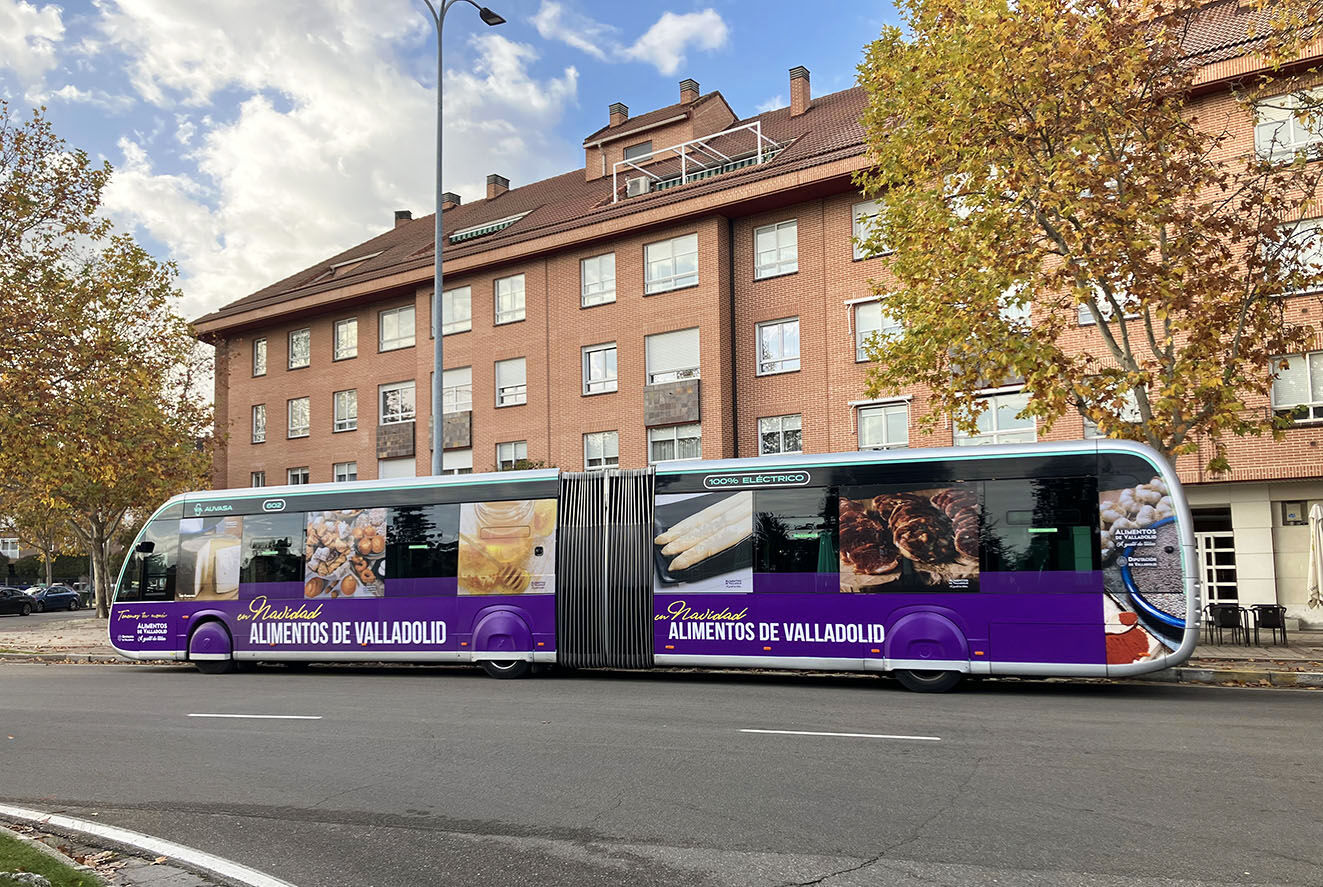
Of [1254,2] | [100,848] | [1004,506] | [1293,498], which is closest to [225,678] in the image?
[100,848]

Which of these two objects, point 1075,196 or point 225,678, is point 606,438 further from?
point 1075,196

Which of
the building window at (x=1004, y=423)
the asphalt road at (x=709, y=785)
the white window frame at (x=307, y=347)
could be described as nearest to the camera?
the asphalt road at (x=709, y=785)

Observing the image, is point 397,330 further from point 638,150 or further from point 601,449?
point 638,150

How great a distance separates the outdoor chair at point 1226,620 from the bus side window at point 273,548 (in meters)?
15.8

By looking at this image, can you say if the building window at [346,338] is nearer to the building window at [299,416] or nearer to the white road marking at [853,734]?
the building window at [299,416]

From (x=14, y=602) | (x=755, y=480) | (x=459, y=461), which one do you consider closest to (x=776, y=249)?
(x=459, y=461)

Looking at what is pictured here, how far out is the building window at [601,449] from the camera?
98.1 ft

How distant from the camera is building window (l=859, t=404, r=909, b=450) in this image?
2566cm

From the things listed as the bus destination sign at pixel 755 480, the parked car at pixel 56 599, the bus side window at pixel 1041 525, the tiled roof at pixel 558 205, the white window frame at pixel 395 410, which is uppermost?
the tiled roof at pixel 558 205

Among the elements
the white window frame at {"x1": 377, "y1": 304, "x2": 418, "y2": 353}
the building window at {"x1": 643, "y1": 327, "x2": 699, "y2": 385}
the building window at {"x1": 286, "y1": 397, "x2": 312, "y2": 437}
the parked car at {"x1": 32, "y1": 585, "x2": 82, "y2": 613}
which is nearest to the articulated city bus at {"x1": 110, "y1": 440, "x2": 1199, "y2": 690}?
the building window at {"x1": 643, "y1": 327, "x2": 699, "y2": 385}

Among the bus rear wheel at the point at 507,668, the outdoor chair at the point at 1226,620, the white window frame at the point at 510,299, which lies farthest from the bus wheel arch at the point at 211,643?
the outdoor chair at the point at 1226,620

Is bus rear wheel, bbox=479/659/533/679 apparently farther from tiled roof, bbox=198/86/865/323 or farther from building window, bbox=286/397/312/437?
building window, bbox=286/397/312/437

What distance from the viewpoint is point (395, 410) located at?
35.2m

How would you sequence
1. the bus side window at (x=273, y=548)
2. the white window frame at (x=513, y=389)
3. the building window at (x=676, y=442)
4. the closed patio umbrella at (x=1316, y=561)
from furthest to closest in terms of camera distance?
the white window frame at (x=513, y=389)
the building window at (x=676, y=442)
the closed patio umbrella at (x=1316, y=561)
the bus side window at (x=273, y=548)
